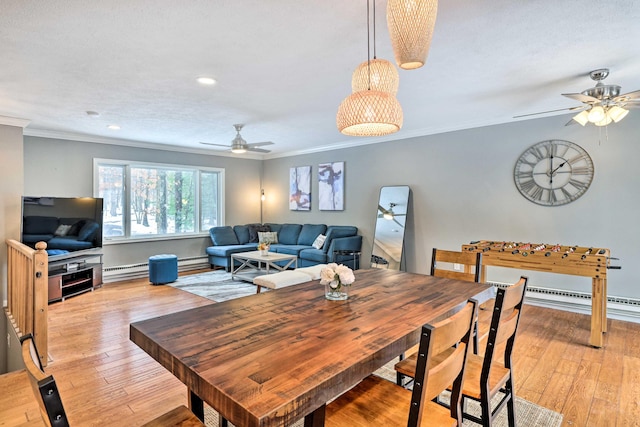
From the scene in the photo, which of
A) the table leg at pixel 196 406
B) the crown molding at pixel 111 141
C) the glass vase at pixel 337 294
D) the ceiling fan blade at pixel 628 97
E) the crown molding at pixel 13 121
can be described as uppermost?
the crown molding at pixel 111 141

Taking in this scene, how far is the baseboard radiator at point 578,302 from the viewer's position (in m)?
3.82

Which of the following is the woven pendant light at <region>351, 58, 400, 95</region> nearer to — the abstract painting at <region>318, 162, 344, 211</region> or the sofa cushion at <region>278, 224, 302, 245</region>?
the abstract painting at <region>318, 162, 344, 211</region>

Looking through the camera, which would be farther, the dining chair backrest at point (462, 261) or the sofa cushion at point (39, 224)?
the sofa cushion at point (39, 224)

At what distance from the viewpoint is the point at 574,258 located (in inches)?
129

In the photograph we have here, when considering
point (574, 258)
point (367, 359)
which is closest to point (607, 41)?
point (574, 258)

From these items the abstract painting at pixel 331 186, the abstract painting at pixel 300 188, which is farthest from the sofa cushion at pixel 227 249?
the abstract painting at pixel 331 186

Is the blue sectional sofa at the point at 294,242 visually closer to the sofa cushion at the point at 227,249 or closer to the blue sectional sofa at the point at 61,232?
the sofa cushion at the point at 227,249

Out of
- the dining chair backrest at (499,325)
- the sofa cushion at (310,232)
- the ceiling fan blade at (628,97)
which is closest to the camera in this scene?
the dining chair backrest at (499,325)

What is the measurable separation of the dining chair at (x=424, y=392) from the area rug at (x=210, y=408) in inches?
33.0

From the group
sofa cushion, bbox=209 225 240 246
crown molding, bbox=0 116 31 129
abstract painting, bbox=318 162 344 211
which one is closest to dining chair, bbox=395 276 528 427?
abstract painting, bbox=318 162 344 211

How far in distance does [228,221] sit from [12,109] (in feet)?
13.8

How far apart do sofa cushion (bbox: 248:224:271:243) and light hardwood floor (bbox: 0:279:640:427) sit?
11.6 feet

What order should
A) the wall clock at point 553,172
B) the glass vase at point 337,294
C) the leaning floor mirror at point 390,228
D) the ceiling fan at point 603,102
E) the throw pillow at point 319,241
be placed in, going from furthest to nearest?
the throw pillow at point 319,241, the leaning floor mirror at point 390,228, the wall clock at point 553,172, the ceiling fan at point 603,102, the glass vase at point 337,294

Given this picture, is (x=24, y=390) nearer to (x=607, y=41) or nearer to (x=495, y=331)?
(x=495, y=331)
